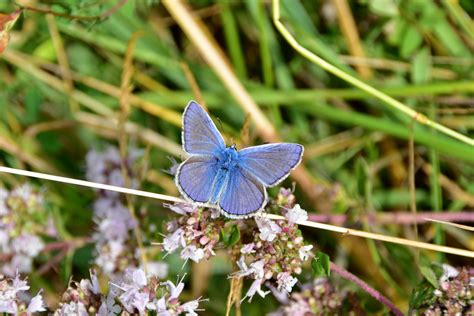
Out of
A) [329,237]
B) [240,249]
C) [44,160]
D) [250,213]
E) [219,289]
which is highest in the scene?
[250,213]

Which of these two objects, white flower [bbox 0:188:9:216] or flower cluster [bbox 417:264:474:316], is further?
white flower [bbox 0:188:9:216]

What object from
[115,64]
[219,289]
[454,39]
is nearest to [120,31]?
[115,64]

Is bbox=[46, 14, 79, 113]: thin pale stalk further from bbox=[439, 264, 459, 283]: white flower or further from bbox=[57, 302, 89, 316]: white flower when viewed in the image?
bbox=[439, 264, 459, 283]: white flower

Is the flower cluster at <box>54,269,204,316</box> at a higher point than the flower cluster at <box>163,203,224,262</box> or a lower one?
lower

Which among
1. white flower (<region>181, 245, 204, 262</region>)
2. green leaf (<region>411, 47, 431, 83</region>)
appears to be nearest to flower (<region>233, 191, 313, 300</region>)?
Answer: white flower (<region>181, 245, 204, 262</region>)

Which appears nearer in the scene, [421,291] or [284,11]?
[421,291]

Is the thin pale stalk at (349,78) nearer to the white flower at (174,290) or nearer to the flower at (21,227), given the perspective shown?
the white flower at (174,290)

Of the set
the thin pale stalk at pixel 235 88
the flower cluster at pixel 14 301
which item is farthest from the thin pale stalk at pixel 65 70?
the flower cluster at pixel 14 301

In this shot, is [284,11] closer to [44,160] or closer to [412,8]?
[412,8]
